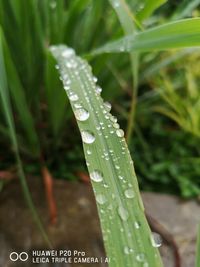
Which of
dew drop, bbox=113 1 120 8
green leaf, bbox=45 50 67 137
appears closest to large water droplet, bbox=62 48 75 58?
green leaf, bbox=45 50 67 137

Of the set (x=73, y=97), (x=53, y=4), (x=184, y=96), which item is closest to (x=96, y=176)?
(x=73, y=97)

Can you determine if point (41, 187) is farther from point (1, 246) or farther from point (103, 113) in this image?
point (103, 113)

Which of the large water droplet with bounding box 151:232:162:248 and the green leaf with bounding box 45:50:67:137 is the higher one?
the green leaf with bounding box 45:50:67:137

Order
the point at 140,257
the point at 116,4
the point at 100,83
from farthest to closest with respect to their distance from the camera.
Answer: the point at 100,83 → the point at 116,4 → the point at 140,257

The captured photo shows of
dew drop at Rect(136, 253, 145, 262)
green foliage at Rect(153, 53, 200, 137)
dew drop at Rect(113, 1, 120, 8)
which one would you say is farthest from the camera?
green foliage at Rect(153, 53, 200, 137)

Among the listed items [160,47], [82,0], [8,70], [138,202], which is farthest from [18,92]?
[138,202]

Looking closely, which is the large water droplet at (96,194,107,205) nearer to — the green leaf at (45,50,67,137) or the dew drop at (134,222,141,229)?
the dew drop at (134,222,141,229)

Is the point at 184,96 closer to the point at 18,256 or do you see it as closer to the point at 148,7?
the point at 148,7

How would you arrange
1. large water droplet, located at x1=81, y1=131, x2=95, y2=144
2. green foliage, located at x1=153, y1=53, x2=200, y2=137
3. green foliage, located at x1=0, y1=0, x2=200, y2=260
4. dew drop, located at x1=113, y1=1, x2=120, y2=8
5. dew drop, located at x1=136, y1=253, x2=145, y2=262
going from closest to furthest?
dew drop, located at x1=136, y1=253, x2=145, y2=262
large water droplet, located at x1=81, y1=131, x2=95, y2=144
dew drop, located at x1=113, y1=1, x2=120, y2=8
green foliage, located at x1=0, y1=0, x2=200, y2=260
green foliage, located at x1=153, y1=53, x2=200, y2=137
